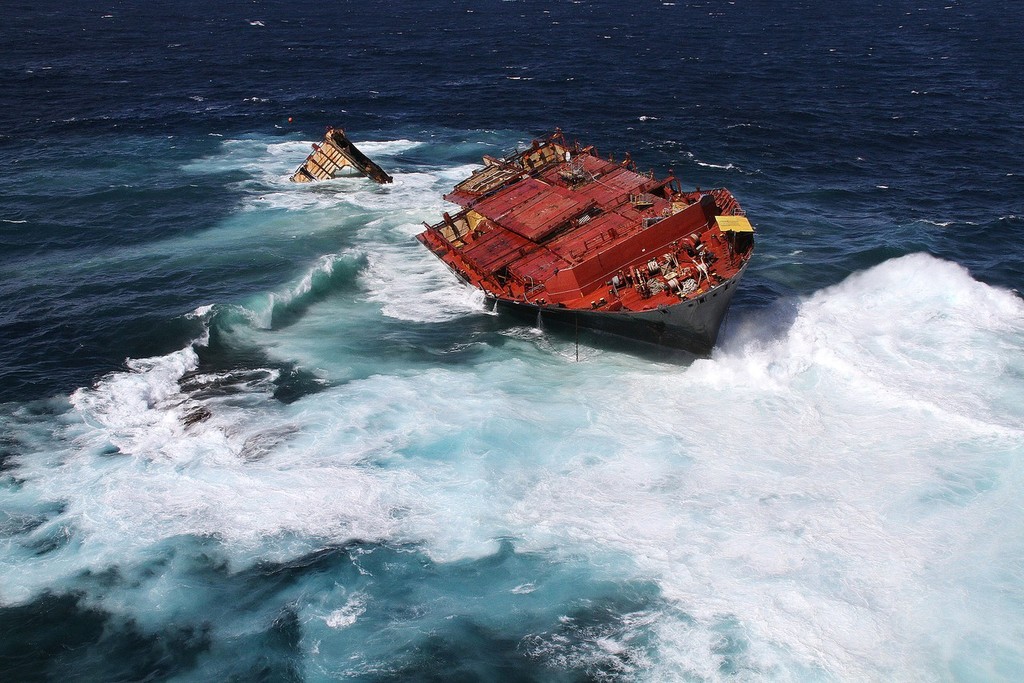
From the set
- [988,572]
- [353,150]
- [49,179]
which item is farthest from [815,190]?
[49,179]

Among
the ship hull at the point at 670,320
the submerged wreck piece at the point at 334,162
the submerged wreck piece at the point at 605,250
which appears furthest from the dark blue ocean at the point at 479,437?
the submerged wreck piece at the point at 605,250

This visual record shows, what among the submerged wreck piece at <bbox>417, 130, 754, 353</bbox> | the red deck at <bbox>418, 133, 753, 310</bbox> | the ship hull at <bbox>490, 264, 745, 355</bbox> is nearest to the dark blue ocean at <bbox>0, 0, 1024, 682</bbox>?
the ship hull at <bbox>490, 264, 745, 355</bbox>

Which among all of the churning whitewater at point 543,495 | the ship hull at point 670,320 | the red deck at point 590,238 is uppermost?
the red deck at point 590,238

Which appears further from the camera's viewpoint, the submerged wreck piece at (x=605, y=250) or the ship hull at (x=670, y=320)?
the submerged wreck piece at (x=605, y=250)

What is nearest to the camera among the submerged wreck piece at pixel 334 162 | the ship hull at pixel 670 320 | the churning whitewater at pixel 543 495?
the churning whitewater at pixel 543 495

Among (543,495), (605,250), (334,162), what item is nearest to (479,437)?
(543,495)

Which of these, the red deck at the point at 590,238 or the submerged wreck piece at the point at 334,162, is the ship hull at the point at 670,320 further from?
the submerged wreck piece at the point at 334,162
